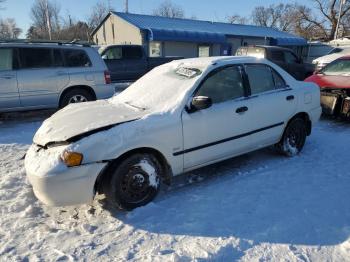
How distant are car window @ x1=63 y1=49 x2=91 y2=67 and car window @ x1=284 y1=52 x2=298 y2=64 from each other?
9189mm

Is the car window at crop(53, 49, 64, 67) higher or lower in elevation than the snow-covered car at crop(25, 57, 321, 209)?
higher

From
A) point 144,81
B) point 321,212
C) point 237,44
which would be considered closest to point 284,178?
point 321,212

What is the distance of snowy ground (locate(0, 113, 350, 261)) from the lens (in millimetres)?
3045

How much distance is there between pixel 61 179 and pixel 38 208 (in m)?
0.82

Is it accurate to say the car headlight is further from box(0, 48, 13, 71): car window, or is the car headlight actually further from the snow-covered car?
box(0, 48, 13, 71): car window

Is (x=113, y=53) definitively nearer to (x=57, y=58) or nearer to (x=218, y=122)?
(x=57, y=58)

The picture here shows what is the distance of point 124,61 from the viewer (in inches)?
541

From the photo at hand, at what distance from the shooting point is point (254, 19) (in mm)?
76938

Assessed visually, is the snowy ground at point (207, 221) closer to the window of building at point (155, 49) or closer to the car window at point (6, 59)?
the car window at point (6, 59)

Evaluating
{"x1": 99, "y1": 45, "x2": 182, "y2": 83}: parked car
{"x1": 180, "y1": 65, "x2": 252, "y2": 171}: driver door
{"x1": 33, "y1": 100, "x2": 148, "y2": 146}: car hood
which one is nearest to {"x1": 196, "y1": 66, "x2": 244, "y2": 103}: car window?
{"x1": 180, "y1": 65, "x2": 252, "y2": 171}: driver door

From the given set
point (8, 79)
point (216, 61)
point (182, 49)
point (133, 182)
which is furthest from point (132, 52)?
point (182, 49)

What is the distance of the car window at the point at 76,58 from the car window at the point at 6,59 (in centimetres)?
119

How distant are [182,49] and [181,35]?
1.58 m

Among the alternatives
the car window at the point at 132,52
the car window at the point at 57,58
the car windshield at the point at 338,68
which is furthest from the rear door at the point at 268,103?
the car window at the point at 132,52
